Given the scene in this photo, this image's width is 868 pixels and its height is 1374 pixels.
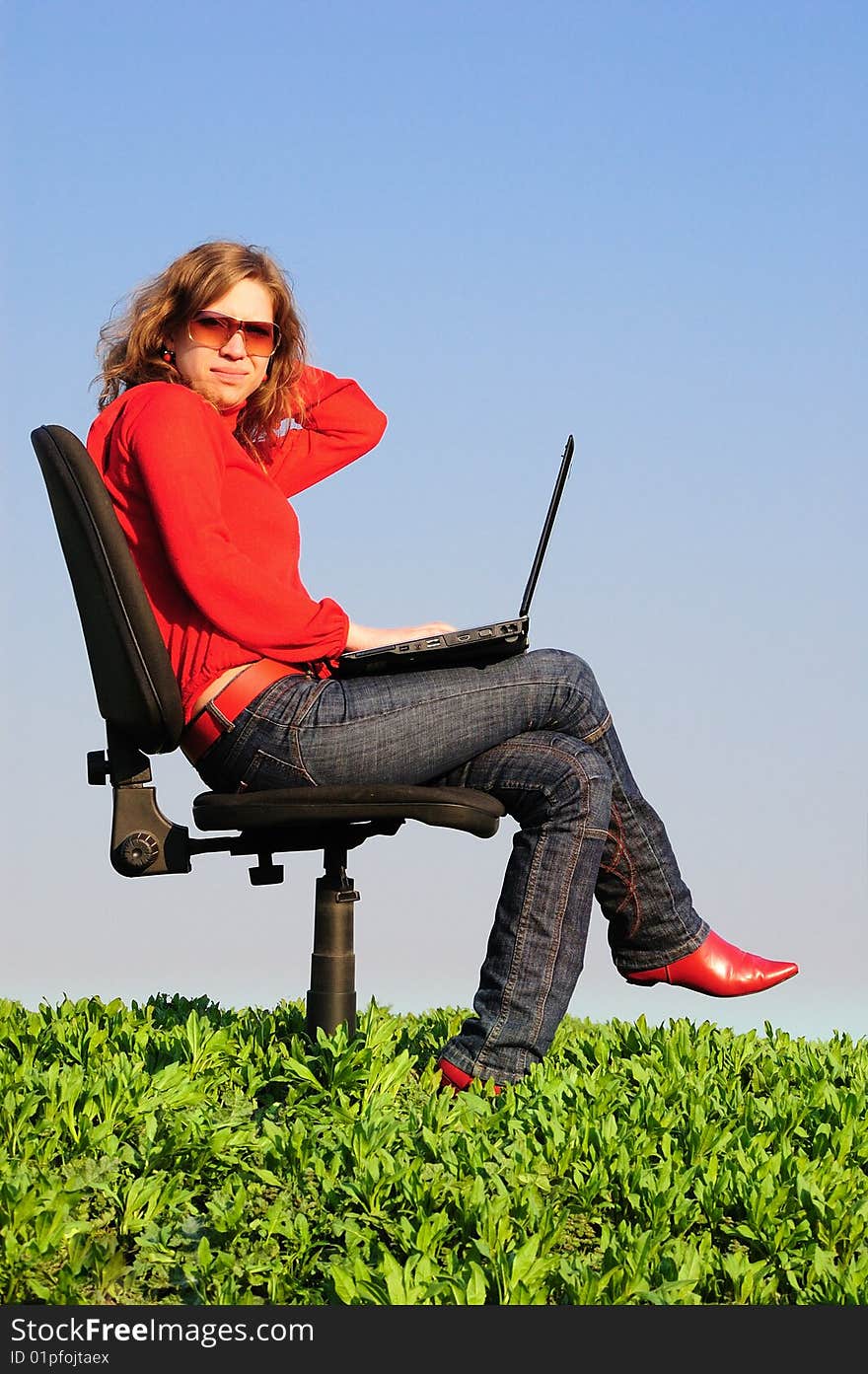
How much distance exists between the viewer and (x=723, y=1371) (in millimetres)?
3031

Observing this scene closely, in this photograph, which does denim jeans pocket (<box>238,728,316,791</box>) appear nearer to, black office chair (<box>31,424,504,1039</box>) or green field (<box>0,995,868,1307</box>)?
black office chair (<box>31,424,504,1039</box>)

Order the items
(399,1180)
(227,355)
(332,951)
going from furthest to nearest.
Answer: (332,951), (227,355), (399,1180)

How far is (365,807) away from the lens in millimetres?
3881

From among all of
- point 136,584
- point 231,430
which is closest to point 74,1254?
point 136,584

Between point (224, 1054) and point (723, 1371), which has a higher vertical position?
point (224, 1054)

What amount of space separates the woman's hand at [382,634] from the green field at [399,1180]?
42.4 inches

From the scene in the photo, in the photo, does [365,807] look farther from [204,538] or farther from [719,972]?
[719,972]

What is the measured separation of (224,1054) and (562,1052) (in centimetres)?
112

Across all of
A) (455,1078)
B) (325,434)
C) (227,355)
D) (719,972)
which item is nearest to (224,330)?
(227,355)

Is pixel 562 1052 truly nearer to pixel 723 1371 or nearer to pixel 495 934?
pixel 495 934

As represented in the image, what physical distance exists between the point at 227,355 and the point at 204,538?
66 centimetres

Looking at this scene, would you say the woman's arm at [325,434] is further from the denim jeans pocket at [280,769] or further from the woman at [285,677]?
the denim jeans pocket at [280,769]

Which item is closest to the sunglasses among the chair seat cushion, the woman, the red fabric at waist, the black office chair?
the woman

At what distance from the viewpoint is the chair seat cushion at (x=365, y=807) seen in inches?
153
